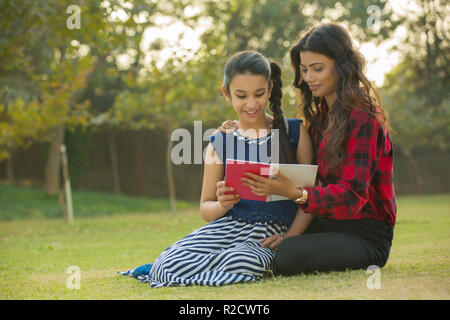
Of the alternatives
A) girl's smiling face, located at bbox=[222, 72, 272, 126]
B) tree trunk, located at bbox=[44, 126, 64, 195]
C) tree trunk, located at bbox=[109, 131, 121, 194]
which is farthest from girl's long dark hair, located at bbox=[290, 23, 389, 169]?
tree trunk, located at bbox=[109, 131, 121, 194]

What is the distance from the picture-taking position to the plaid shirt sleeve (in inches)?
133

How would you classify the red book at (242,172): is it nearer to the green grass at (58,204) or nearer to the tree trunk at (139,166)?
the green grass at (58,204)

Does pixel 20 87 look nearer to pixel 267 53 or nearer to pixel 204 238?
pixel 267 53

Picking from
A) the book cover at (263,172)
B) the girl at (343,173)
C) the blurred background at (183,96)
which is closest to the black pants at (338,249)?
the girl at (343,173)

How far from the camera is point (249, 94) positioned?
372 centimetres

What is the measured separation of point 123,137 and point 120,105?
589 centimetres

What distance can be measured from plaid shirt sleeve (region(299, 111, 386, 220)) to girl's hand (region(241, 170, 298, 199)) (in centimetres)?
16

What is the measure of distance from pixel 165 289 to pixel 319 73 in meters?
1.65

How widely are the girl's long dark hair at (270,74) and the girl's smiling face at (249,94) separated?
38 mm

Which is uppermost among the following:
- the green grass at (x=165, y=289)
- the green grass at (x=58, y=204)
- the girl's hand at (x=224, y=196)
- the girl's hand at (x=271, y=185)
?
the girl's hand at (x=271, y=185)

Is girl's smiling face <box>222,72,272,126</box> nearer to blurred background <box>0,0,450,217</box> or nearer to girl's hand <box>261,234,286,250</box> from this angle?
girl's hand <box>261,234,286,250</box>

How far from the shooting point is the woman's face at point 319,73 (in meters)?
3.64

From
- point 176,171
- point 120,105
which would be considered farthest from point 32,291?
point 176,171

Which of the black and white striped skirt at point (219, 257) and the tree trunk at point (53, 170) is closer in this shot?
the black and white striped skirt at point (219, 257)
